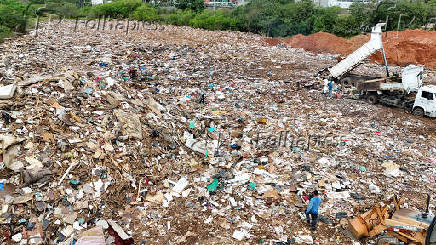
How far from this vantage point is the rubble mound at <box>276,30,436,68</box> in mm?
17250

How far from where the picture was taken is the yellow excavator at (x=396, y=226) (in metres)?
4.02

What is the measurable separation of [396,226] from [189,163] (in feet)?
12.4

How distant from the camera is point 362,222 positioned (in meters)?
4.59

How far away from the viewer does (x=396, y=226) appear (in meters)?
4.14

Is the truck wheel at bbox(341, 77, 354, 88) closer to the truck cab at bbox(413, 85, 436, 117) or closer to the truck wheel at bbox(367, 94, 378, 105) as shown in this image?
the truck wheel at bbox(367, 94, 378, 105)

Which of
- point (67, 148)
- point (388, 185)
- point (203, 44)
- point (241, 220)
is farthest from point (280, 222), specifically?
point (203, 44)

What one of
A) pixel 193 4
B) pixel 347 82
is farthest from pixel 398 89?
pixel 193 4

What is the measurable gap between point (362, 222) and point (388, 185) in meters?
1.88

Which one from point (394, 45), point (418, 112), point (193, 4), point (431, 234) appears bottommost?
point (431, 234)

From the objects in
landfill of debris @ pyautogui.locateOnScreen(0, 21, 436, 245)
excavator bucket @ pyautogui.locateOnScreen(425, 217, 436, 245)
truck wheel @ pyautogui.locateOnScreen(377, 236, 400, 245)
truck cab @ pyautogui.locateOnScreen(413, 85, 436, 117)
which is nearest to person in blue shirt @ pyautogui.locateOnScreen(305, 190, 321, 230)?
landfill of debris @ pyautogui.locateOnScreen(0, 21, 436, 245)

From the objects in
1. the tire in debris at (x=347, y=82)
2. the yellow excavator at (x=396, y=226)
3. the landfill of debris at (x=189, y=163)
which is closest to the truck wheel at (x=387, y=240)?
the yellow excavator at (x=396, y=226)

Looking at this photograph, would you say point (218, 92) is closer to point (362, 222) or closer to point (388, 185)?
point (388, 185)

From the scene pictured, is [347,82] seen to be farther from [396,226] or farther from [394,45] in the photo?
[396,226]

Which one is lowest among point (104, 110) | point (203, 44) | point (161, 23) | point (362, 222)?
point (362, 222)
